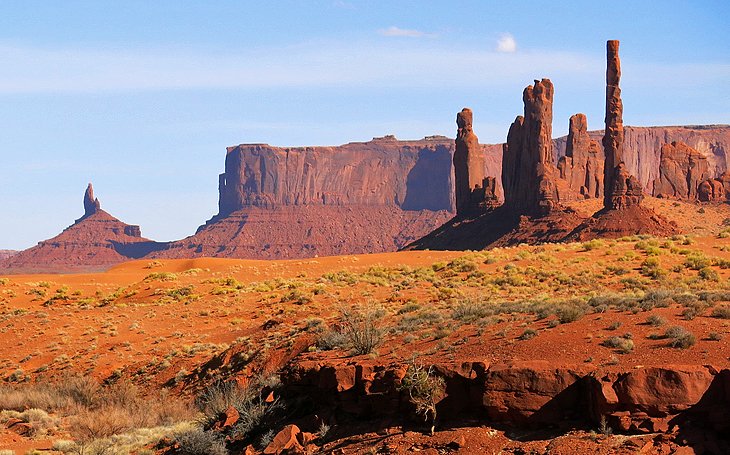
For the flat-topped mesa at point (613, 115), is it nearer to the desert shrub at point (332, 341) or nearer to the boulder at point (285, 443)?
the desert shrub at point (332, 341)

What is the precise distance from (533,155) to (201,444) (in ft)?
283

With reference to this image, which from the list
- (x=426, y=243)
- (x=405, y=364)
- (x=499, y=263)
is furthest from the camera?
(x=426, y=243)

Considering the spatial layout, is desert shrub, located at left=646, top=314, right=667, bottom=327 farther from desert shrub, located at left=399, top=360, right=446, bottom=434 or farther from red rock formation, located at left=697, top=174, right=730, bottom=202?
red rock formation, located at left=697, top=174, right=730, bottom=202

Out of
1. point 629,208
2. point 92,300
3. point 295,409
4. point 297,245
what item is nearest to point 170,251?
point 297,245

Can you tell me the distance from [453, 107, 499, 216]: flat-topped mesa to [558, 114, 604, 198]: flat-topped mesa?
8.98 meters

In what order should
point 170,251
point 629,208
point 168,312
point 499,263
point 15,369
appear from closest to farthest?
point 15,369 → point 168,312 → point 499,263 → point 629,208 → point 170,251

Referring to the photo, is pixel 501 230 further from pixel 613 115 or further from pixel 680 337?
pixel 680 337

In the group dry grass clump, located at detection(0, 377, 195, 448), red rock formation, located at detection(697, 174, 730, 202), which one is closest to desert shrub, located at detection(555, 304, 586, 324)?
dry grass clump, located at detection(0, 377, 195, 448)

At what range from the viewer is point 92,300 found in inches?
1905

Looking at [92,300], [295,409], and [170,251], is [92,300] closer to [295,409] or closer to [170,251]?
[295,409]

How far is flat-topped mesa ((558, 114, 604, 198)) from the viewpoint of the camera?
108 meters

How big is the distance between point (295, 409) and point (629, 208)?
73686 millimetres

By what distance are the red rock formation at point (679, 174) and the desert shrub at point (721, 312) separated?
92.6 m

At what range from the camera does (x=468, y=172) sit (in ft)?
361
